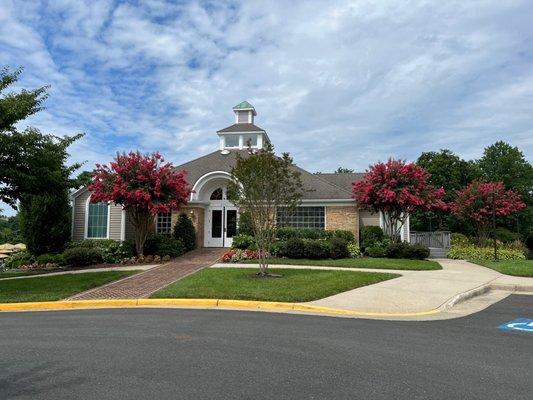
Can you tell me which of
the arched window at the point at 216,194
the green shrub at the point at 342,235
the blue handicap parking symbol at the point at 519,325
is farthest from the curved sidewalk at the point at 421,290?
the arched window at the point at 216,194

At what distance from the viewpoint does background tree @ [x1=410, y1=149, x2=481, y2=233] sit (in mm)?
44828

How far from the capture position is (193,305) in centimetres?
1087

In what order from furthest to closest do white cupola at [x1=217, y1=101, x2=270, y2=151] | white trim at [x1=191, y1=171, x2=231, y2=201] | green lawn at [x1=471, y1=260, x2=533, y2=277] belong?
white cupola at [x1=217, y1=101, x2=270, y2=151], white trim at [x1=191, y1=171, x2=231, y2=201], green lawn at [x1=471, y1=260, x2=533, y2=277]

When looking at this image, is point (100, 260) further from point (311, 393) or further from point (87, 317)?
point (311, 393)

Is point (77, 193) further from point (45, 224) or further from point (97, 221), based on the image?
point (45, 224)

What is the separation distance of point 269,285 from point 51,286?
268 inches

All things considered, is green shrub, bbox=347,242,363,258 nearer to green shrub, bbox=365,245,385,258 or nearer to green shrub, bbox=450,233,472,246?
green shrub, bbox=365,245,385,258

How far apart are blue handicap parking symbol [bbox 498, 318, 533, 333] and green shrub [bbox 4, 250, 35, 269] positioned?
20.6 m

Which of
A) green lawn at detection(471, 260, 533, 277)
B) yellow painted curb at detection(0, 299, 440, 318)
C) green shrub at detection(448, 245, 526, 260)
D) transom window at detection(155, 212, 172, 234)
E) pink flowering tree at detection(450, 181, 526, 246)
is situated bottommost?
yellow painted curb at detection(0, 299, 440, 318)

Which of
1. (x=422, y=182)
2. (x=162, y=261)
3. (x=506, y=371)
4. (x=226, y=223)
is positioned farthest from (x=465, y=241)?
(x=506, y=371)

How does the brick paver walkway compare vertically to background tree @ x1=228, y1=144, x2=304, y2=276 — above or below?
below

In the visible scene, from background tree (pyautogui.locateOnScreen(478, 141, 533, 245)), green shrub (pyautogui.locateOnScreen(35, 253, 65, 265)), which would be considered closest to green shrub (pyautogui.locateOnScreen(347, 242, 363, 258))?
green shrub (pyautogui.locateOnScreen(35, 253, 65, 265))

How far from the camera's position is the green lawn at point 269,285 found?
11.2 m

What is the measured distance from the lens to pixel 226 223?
25.6 meters
